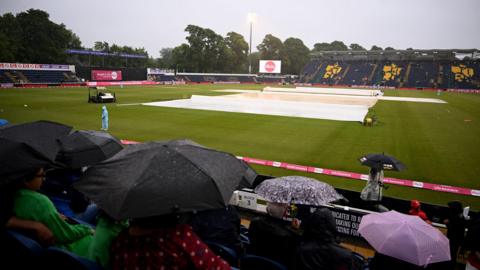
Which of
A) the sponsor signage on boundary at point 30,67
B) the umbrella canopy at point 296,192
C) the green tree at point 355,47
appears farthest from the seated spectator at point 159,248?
the green tree at point 355,47

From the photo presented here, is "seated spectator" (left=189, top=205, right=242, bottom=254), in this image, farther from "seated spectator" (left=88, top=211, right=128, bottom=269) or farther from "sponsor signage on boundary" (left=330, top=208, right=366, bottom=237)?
"sponsor signage on boundary" (left=330, top=208, right=366, bottom=237)

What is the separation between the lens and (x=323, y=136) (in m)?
18.4

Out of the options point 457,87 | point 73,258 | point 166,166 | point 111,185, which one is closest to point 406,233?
point 166,166

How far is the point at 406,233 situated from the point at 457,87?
9013 cm

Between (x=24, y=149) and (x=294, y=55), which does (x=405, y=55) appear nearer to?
(x=294, y=55)

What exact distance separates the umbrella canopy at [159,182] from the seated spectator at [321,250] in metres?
0.98

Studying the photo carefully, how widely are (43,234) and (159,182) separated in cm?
152

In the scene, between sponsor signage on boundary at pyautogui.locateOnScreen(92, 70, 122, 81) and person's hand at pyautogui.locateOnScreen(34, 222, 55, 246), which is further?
sponsor signage on boundary at pyautogui.locateOnScreen(92, 70, 122, 81)

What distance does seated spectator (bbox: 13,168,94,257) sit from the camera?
3.45 m

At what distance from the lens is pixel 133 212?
2.70 metres

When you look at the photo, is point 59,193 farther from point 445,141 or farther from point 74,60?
point 74,60

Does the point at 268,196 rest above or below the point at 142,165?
below

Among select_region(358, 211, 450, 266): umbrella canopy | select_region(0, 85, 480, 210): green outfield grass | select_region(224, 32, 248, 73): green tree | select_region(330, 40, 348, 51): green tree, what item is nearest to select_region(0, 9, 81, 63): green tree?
select_region(0, 85, 480, 210): green outfield grass

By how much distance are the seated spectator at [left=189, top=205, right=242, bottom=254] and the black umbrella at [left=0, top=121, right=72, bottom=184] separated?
6.86 ft
